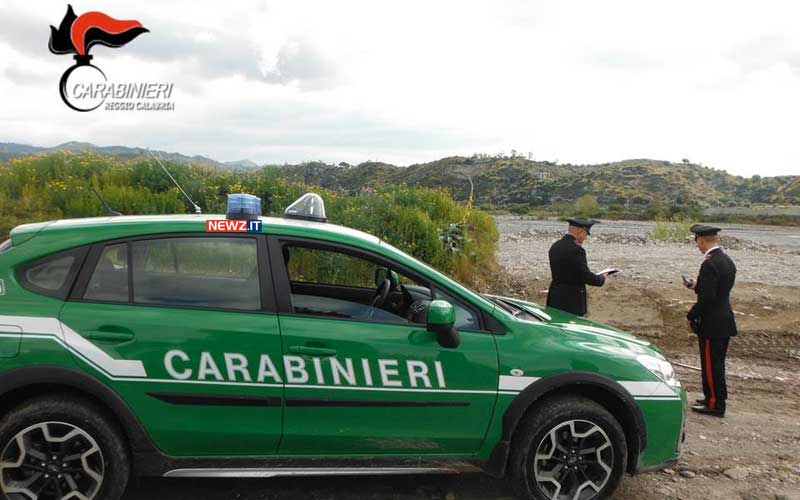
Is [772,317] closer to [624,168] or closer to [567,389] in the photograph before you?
[567,389]

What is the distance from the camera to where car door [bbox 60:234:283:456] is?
3.00 metres

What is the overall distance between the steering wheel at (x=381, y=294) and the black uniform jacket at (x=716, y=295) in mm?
3045

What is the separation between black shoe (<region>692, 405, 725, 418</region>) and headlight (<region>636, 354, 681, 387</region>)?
2000mm

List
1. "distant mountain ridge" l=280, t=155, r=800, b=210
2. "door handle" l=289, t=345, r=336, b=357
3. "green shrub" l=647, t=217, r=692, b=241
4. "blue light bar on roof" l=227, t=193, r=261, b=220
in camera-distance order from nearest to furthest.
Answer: "door handle" l=289, t=345, r=336, b=357, "blue light bar on roof" l=227, t=193, r=261, b=220, "green shrub" l=647, t=217, r=692, b=241, "distant mountain ridge" l=280, t=155, r=800, b=210

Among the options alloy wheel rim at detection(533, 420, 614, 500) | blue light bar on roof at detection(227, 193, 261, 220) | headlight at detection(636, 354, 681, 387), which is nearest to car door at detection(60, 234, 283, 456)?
blue light bar on roof at detection(227, 193, 261, 220)

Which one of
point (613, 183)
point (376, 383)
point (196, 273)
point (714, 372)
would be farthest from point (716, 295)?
point (613, 183)

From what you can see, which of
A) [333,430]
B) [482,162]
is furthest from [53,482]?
[482,162]

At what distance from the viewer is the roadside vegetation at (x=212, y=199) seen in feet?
32.7

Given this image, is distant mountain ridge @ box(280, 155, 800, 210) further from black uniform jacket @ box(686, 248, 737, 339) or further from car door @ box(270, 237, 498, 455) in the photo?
car door @ box(270, 237, 498, 455)

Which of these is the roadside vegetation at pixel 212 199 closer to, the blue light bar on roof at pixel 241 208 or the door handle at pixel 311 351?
the blue light bar on roof at pixel 241 208

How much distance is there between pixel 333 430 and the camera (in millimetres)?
3184

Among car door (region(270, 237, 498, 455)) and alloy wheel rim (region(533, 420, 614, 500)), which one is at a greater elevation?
car door (region(270, 237, 498, 455))

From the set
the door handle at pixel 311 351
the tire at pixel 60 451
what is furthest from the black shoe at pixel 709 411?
the tire at pixel 60 451

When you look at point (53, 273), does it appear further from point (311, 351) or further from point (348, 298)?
point (348, 298)
